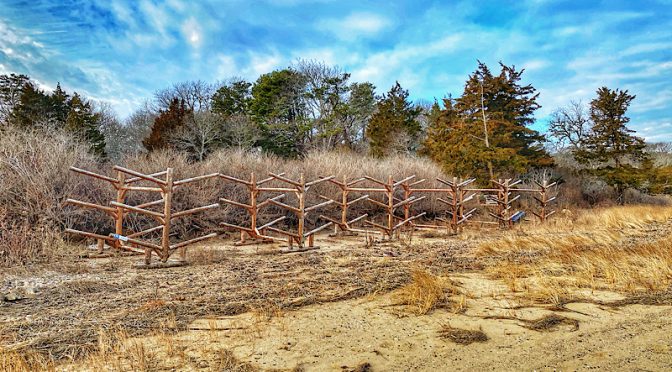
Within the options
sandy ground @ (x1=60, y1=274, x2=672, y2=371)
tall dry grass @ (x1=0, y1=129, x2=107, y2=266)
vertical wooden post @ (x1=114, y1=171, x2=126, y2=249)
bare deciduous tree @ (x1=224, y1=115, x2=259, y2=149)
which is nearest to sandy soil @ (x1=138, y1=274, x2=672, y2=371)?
sandy ground @ (x1=60, y1=274, x2=672, y2=371)

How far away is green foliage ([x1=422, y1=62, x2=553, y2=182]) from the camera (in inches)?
876

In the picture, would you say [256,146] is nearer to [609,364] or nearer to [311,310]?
[311,310]

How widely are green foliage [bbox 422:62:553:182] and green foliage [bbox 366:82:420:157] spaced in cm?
304

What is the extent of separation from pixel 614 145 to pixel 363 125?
16.2 m

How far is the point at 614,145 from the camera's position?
24.8 metres

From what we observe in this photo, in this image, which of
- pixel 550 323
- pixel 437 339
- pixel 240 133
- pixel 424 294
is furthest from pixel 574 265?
pixel 240 133

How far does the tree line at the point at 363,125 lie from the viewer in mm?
23016

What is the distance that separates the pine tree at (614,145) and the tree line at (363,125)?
6 centimetres

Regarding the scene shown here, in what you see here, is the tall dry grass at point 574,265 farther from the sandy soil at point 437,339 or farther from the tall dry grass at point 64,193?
the tall dry grass at point 64,193

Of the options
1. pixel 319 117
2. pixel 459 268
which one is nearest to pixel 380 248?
pixel 459 268

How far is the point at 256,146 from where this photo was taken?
27.0 meters

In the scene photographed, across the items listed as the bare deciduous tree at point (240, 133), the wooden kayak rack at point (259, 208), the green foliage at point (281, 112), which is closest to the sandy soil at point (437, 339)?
the wooden kayak rack at point (259, 208)

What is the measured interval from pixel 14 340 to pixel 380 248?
7220mm

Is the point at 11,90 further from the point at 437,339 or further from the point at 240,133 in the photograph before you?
the point at 437,339
